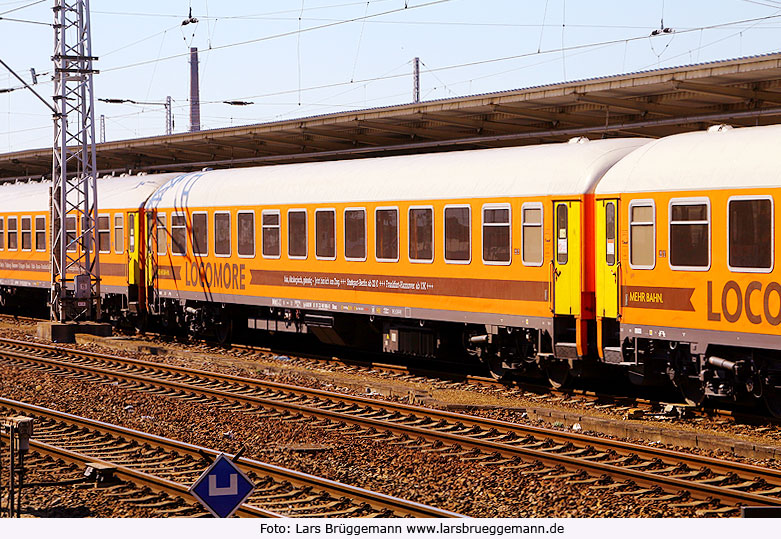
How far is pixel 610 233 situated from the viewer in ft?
49.6

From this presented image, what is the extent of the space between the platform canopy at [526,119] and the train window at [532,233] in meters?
3.20

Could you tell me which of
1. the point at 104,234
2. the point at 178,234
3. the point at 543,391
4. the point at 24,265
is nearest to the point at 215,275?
the point at 178,234

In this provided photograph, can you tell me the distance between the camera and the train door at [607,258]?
49.3ft

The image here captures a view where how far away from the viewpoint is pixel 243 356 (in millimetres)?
23094

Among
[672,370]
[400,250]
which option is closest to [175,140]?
[400,250]

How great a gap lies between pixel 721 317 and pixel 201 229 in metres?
13.0

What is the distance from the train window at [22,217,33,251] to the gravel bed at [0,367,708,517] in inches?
542

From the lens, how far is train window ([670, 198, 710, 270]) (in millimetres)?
13773

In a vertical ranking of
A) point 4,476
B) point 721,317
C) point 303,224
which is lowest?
point 4,476

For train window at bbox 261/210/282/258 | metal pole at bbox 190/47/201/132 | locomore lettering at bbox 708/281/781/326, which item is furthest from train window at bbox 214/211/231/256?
metal pole at bbox 190/47/201/132

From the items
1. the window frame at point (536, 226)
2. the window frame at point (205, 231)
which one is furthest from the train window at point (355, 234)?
the window frame at point (205, 231)

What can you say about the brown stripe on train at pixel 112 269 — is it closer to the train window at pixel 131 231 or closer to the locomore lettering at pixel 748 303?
the train window at pixel 131 231
